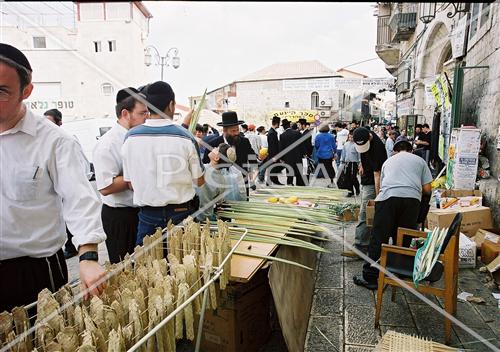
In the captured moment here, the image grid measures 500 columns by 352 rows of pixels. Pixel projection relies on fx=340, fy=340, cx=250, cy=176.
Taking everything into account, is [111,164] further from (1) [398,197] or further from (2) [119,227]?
(1) [398,197]

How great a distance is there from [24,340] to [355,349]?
2.15 metres

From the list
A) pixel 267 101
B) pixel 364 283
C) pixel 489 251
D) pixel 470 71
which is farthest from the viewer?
pixel 267 101

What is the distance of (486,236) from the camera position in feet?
12.8

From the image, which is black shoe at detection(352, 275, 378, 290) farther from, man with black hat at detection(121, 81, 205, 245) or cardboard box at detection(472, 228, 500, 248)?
man with black hat at detection(121, 81, 205, 245)

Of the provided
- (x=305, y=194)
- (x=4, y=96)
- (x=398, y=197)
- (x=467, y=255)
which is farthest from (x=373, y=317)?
(x=4, y=96)

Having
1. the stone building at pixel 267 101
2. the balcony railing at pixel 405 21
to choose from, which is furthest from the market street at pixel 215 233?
the stone building at pixel 267 101

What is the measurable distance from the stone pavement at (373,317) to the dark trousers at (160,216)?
1.37m

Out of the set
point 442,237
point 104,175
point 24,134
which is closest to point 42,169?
Answer: point 24,134

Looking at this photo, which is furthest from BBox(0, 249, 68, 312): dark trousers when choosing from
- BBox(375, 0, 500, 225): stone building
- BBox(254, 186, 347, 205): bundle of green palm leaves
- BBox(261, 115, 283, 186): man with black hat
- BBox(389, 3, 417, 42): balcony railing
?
BBox(389, 3, 417, 42): balcony railing

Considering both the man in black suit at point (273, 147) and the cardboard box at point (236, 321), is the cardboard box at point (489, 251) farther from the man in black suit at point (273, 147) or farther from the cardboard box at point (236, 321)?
the man in black suit at point (273, 147)

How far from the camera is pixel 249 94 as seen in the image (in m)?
15.7

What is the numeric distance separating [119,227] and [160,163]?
721 millimetres

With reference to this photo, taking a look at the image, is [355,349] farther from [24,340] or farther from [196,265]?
[24,340]

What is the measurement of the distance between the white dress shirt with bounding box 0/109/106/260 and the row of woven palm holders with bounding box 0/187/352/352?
0.26 meters
